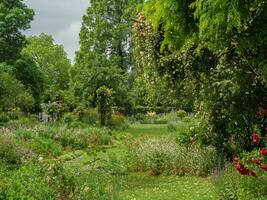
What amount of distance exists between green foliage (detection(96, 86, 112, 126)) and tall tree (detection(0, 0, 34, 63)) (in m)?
13.8

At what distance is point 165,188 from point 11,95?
24.7m

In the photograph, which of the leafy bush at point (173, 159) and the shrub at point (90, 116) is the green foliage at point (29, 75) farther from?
the leafy bush at point (173, 159)

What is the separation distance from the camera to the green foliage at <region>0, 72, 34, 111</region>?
3301cm

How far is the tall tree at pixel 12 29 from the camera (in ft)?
137

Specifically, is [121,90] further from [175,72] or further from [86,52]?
[175,72]

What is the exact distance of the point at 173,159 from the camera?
546 inches

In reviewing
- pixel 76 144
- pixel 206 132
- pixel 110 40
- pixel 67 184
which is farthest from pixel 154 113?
pixel 67 184

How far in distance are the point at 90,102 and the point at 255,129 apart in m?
21.8

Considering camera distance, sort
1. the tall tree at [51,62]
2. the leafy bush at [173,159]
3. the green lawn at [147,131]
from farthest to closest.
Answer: the tall tree at [51,62] → the green lawn at [147,131] → the leafy bush at [173,159]

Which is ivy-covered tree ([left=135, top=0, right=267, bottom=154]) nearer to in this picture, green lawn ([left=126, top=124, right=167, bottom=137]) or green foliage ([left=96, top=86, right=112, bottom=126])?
green lawn ([left=126, top=124, right=167, bottom=137])

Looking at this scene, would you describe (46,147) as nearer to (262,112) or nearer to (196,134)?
(196,134)

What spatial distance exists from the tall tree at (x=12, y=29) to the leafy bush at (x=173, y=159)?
96.3ft

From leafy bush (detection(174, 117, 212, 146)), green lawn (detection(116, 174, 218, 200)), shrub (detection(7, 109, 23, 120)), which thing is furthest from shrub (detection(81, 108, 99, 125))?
green lawn (detection(116, 174, 218, 200))

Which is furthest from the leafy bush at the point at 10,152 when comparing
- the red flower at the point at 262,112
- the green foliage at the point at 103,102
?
the green foliage at the point at 103,102
